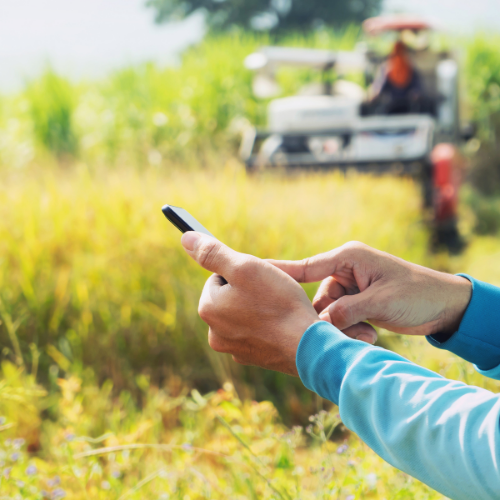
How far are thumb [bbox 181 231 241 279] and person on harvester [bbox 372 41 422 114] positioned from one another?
6517 millimetres

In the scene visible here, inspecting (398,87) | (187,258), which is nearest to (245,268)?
(187,258)

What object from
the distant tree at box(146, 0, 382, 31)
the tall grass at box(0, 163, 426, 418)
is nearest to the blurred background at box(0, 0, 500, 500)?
the tall grass at box(0, 163, 426, 418)

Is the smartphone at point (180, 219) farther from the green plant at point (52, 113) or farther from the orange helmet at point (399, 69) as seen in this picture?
the green plant at point (52, 113)

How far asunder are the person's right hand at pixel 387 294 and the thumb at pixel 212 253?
0.20 metres

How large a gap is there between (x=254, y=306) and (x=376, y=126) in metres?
5.51

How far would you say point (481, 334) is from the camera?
1150 mm

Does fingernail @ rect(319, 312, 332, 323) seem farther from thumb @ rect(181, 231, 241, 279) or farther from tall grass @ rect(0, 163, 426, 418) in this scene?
tall grass @ rect(0, 163, 426, 418)

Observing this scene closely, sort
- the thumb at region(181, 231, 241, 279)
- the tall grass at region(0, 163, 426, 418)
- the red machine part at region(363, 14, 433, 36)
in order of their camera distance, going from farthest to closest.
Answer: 1. the red machine part at region(363, 14, 433, 36)
2. the tall grass at region(0, 163, 426, 418)
3. the thumb at region(181, 231, 241, 279)

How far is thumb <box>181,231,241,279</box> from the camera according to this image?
1061mm

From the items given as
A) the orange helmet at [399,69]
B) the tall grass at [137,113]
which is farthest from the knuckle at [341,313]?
the tall grass at [137,113]

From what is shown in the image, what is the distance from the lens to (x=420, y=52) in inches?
307

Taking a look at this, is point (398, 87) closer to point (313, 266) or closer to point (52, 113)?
point (52, 113)

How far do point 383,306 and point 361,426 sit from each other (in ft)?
1.21

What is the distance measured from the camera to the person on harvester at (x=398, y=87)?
7.04 meters
